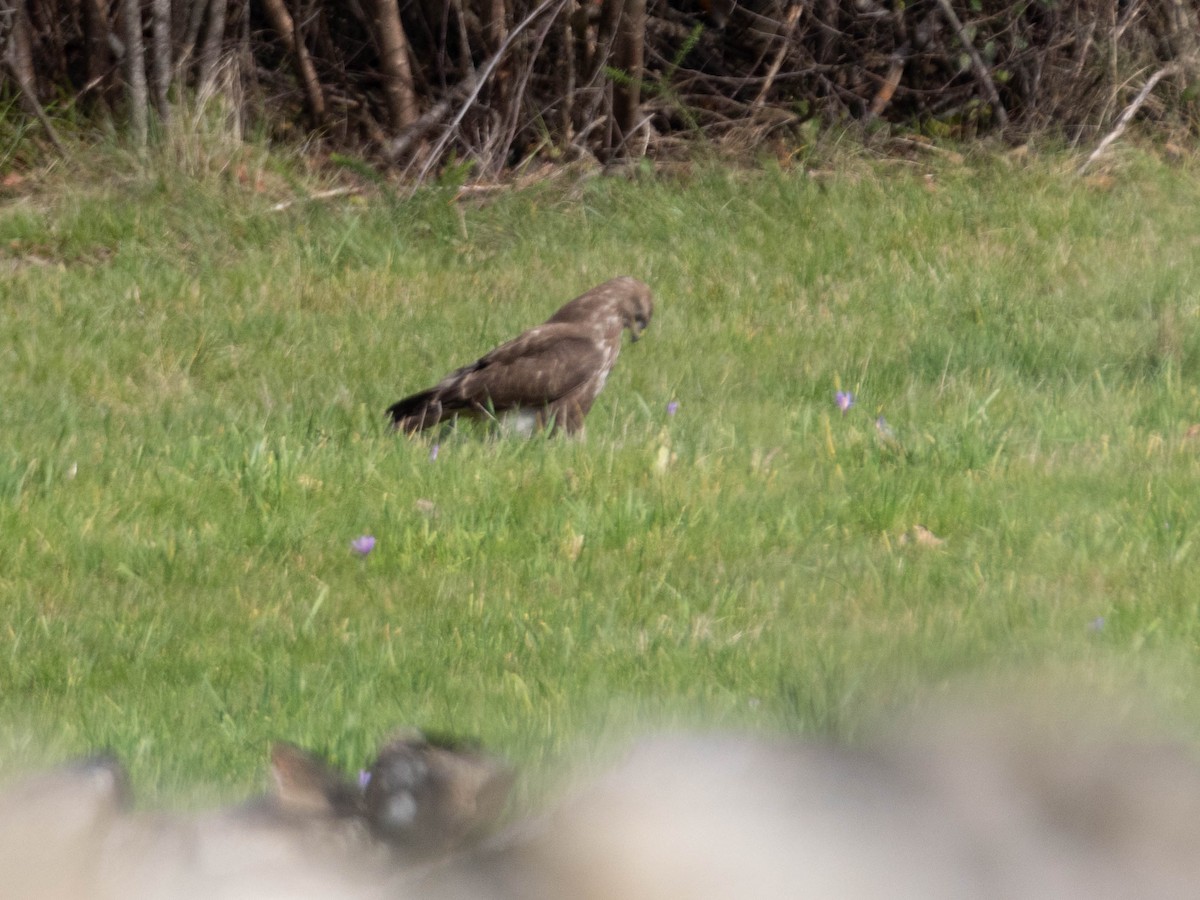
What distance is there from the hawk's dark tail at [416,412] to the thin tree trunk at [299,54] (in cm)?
531

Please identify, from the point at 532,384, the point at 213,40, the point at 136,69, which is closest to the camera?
the point at 532,384

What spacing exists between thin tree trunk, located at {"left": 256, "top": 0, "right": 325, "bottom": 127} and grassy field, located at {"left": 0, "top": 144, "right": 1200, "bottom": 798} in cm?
158

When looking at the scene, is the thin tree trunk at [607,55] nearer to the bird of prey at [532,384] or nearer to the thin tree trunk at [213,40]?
the thin tree trunk at [213,40]

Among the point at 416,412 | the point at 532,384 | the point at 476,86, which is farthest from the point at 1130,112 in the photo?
the point at 416,412

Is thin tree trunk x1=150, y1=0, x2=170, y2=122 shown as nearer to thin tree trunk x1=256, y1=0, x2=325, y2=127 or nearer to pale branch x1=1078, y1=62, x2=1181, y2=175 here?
thin tree trunk x1=256, y1=0, x2=325, y2=127

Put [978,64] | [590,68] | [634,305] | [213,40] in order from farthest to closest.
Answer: [978,64]
[590,68]
[213,40]
[634,305]

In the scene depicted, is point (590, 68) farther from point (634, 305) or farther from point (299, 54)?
point (634, 305)

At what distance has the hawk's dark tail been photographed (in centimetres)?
603

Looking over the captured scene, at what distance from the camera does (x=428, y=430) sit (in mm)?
6129

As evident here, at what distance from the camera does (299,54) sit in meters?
10.8

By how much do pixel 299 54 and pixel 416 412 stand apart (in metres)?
5.41

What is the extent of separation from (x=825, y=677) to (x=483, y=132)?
25.7ft

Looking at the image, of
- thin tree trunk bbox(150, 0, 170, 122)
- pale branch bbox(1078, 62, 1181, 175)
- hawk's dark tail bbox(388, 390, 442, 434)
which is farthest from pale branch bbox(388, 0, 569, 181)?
hawk's dark tail bbox(388, 390, 442, 434)

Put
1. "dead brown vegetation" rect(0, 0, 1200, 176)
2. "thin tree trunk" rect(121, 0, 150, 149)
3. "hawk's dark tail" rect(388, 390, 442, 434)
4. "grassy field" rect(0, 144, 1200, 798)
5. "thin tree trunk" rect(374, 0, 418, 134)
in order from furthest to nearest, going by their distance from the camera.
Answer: "thin tree trunk" rect(374, 0, 418, 134) < "dead brown vegetation" rect(0, 0, 1200, 176) < "thin tree trunk" rect(121, 0, 150, 149) < "hawk's dark tail" rect(388, 390, 442, 434) < "grassy field" rect(0, 144, 1200, 798)
